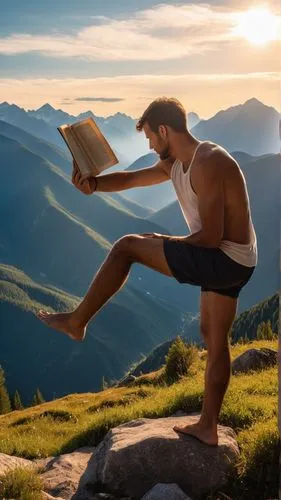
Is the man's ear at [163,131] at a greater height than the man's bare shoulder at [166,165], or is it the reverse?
the man's ear at [163,131]

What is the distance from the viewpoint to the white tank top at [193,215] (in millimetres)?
6156

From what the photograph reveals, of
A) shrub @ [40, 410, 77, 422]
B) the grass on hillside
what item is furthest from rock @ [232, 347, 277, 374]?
shrub @ [40, 410, 77, 422]

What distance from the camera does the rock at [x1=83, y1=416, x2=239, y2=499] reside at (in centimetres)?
678

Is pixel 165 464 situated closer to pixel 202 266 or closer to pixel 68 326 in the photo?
pixel 68 326

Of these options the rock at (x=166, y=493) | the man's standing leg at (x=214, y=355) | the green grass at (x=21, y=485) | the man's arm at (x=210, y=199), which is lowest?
the green grass at (x=21, y=485)

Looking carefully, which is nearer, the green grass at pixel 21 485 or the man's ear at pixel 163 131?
the man's ear at pixel 163 131

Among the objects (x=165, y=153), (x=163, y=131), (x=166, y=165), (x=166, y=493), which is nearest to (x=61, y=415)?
(x=166, y=493)

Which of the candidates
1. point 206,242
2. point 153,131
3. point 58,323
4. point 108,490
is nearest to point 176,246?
point 206,242

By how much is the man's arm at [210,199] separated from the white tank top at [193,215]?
19 cm

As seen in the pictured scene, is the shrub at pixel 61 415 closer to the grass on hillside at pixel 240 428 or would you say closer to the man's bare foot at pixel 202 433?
the grass on hillside at pixel 240 428

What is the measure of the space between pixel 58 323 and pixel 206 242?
1.90 metres

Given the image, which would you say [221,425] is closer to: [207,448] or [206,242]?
[207,448]

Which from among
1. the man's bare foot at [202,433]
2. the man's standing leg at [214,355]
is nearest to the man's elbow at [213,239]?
the man's standing leg at [214,355]

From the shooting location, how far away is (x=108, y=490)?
7059mm
